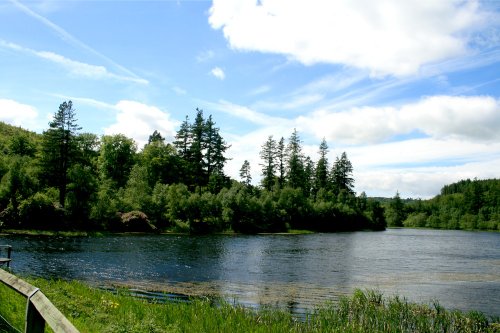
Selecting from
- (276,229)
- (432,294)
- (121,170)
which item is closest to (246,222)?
(276,229)

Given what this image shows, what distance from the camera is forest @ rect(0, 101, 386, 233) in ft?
220

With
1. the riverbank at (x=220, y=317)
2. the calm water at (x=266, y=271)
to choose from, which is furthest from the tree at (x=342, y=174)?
the riverbank at (x=220, y=317)

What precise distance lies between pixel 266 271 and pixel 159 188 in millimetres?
50697

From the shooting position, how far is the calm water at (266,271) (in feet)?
88.6

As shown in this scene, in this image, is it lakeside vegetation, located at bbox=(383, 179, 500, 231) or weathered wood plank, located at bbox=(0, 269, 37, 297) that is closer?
weathered wood plank, located at bbox=(0, 269, 37, 297)

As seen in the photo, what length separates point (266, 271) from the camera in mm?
36250

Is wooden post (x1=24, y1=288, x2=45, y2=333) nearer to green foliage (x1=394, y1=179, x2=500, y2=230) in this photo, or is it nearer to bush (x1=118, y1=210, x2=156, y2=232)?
bush (x1=118, y1=210, x2=156, y2=232)

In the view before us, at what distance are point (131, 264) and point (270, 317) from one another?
23258 mm

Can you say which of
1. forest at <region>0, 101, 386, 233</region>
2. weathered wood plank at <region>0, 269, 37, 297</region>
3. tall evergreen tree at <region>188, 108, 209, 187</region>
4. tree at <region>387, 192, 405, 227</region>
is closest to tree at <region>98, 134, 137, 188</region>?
forest at <region>0, 101, 386, 233</region>

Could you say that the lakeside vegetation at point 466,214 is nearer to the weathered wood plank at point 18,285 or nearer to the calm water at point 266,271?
the calm water at point 266,271

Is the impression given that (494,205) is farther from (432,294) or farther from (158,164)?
(432,294)

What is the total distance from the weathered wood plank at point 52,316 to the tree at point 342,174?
448ft

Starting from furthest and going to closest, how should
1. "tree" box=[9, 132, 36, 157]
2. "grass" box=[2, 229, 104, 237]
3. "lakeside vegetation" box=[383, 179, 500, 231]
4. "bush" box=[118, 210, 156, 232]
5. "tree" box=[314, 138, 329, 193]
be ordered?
"lakeside vegetation" box=[383, 179, 500, 231]
"tree" box=[314, 138, 329, 193]
"tree" box=[9, 132, 36, 157]
"bush" box=[118, 210, 156, 232]
"grass" box=[2, 229, 104, 237]

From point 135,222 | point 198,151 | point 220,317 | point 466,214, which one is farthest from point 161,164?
point 466,214
